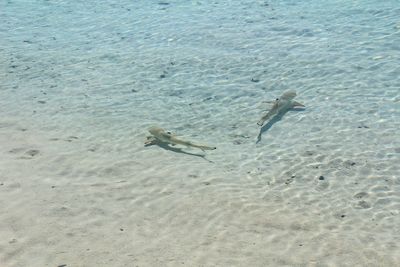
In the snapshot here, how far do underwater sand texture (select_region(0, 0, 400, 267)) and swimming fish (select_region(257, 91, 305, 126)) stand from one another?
16cm

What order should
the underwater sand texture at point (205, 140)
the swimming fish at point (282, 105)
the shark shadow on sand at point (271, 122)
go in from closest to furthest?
1. the underwater sand texture at point (205, 140)
2. the shark shadow on sand at point (271, 122)
3. the swimming fish at point (282, 105)

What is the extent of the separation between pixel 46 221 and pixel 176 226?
148 cm

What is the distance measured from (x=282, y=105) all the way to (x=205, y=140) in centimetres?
168

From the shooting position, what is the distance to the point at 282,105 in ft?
30.4

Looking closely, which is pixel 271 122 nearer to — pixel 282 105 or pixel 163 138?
pixel 282 105

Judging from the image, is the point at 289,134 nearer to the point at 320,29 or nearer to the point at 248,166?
the point at 248,166

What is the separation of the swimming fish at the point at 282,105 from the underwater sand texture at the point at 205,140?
16 cm

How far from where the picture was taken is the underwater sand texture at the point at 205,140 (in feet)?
18.9

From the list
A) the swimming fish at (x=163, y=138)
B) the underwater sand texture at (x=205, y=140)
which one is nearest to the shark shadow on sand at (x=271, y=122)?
the underwater sand texture at (x=205, y=140)

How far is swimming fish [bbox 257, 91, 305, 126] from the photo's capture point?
902cm

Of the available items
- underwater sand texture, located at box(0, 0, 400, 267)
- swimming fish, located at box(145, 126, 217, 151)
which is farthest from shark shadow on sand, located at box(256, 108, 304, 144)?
swimming fish, located at box(145, 126, 217, 151)

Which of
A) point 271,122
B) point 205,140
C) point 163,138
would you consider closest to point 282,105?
point 271,122

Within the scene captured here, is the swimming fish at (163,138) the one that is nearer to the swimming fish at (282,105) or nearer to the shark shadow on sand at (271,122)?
the shark shadow on sand at (271,122)

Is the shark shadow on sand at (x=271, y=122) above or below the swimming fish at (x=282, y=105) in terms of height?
below
